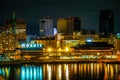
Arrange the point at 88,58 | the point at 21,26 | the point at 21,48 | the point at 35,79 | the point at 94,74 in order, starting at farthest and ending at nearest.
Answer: the point at 21,26 < the point at 21,48 < the point at 88,58 < the point at 94,74 < the point at 35,79

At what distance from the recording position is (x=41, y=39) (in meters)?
79.3

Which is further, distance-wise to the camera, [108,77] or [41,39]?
[41,39]

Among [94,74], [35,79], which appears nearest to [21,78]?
[35,79]

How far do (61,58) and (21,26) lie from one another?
96.6 feet

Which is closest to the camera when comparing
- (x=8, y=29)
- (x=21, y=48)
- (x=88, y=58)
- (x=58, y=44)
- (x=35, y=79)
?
(x=35, y=79)

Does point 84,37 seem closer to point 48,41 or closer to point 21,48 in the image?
point 48,41

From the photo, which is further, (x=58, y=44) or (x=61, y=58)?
(x=58, y=44)

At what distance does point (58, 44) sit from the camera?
75938 mm

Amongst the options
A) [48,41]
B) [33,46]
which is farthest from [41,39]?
[33,46]

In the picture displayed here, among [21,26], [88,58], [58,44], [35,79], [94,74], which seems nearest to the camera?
[35,79]

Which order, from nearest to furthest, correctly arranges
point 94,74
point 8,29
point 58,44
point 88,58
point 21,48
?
1. point 94,74
2. point 88,58
3. point 21,48
4. point 8,29
5. point 58,44

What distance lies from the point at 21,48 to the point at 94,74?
99.7 feet

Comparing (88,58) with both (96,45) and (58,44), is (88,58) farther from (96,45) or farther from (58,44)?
(58,44)

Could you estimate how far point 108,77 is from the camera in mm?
31656
